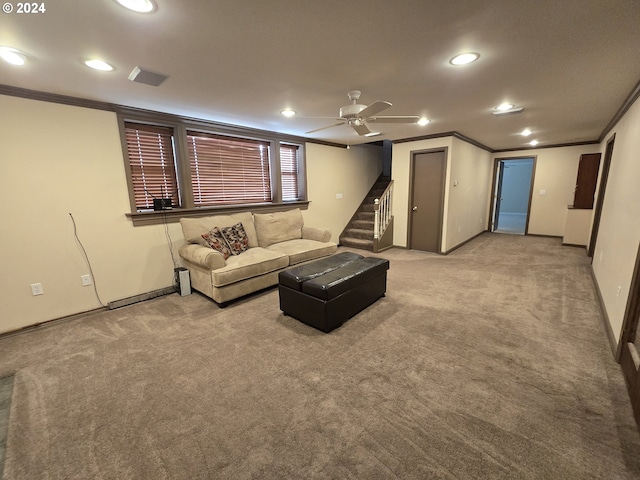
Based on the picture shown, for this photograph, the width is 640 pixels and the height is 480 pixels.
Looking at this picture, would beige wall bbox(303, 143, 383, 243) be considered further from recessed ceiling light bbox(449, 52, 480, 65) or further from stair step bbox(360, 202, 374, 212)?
recessed ceiling light bbox(449, 52, 480, 65)

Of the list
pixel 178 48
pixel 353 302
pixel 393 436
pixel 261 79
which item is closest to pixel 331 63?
pixel 261 79

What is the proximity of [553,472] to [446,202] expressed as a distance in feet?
15.0

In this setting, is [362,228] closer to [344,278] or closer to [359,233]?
[359,233]

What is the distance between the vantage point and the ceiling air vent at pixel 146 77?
221cm

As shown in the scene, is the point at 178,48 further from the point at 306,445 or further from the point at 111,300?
the point at 111,300

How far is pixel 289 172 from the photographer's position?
535cm

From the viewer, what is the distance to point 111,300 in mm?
3299

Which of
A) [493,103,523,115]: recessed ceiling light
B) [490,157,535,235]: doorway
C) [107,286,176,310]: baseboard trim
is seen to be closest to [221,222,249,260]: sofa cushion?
[107,286,176,310]: baseboard trim

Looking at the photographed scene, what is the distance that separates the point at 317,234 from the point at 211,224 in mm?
1733

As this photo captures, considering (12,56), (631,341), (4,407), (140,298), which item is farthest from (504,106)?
(4,407)

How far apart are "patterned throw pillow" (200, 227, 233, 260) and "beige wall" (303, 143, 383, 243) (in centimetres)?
216

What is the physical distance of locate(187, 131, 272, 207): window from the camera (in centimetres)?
406

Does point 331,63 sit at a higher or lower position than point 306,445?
higher

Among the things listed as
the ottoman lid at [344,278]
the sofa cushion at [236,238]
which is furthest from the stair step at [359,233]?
the sofa cushion at [236,238]
